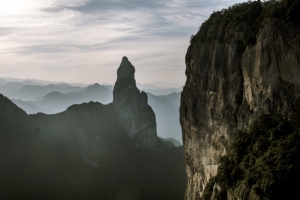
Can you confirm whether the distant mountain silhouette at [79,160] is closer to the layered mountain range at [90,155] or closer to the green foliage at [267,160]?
the layered mountain range at [90,155]

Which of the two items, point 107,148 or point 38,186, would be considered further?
point 107,148

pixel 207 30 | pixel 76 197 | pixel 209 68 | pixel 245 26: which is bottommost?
pixel 76 197

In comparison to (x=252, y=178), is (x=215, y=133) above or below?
above

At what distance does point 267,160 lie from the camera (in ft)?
65.5

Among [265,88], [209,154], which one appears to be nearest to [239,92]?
[265,88]

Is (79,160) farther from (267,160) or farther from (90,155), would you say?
(267,160)

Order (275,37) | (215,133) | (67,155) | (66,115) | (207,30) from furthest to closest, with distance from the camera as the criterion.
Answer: (66,115) < (67,155) < (207,30) < (215,133) < (275,37)

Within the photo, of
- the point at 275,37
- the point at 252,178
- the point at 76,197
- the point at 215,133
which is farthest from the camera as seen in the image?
the point at 76,197

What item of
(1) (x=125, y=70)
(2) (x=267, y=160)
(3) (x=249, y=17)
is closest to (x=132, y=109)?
(1) (x=125, y=70)

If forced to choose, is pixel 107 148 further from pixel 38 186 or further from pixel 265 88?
pixel 265 88

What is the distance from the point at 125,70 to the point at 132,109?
1692 centimetres

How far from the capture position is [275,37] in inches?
914

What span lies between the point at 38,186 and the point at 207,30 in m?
70.5

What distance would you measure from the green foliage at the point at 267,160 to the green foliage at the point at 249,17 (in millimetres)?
8735
